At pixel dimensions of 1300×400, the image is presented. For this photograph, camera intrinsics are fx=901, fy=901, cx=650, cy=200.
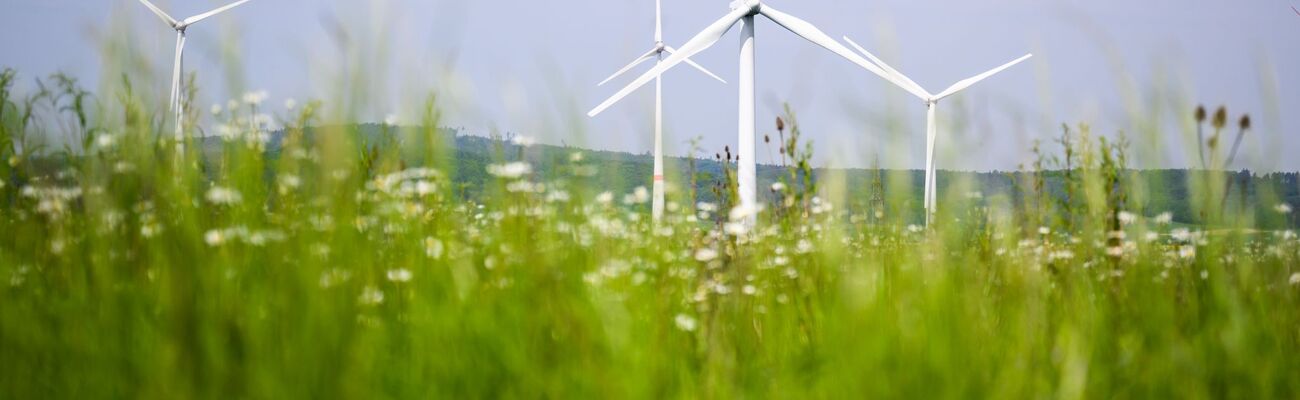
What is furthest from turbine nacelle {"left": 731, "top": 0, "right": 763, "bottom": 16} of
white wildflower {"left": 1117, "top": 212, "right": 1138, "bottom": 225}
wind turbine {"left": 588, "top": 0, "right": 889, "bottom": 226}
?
white wildflower {"left": 1117, "top": 212, "right": 1138, "bottom": 225}

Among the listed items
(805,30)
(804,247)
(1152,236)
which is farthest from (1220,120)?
(805,30)

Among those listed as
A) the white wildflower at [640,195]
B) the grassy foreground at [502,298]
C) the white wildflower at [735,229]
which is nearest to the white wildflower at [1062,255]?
the grassy foreground at [502,298]

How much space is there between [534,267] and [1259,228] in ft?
9.82

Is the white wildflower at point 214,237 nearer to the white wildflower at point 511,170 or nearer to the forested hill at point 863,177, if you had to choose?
the forested hill at point 863,177

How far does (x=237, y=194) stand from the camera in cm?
308

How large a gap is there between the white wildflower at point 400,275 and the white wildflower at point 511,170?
0.48m

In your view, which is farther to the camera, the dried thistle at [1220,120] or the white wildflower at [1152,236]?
the white wildflower at [1152,236]

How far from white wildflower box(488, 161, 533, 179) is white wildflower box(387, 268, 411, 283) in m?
0.48

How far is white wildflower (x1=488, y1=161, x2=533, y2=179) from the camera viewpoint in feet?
10.7

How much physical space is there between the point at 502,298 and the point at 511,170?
56 cm

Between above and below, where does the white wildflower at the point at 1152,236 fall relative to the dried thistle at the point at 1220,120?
below

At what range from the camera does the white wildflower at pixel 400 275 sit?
10.5 ft

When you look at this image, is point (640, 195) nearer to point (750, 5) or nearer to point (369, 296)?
point (369, 296)

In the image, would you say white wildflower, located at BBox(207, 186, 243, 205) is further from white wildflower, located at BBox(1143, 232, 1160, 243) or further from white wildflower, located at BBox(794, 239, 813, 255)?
white wildflower, located at BBox(1143, 232, 1160, 243)
